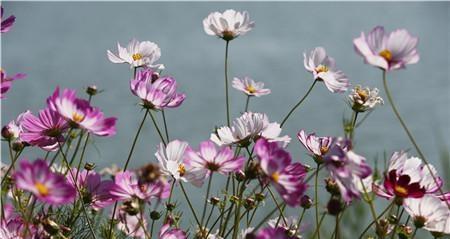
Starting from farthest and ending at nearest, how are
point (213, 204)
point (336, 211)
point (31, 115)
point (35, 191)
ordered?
point (213, 204) → point (31, 115) → point (336, 211) → point (35, 191)

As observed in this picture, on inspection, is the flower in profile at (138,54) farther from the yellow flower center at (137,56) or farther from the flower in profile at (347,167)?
the flower in profile at (347,167)

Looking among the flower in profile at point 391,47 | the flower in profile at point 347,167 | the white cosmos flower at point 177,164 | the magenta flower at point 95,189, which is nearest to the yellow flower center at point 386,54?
the flower in profile at point 391,47

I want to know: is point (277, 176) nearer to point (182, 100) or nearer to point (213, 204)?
point (182, 100)

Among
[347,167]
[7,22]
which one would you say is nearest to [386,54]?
[347,167]

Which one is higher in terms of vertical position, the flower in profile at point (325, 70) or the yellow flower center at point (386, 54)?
the yellow flower center at point (386, 54)

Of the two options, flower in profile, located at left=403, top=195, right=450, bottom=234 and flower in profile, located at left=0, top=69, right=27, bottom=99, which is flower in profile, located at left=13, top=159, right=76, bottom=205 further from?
flower in profile, located at left=403, top=195, right=450, bottom=234

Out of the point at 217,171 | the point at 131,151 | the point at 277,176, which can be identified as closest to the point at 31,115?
the point at 131,151
